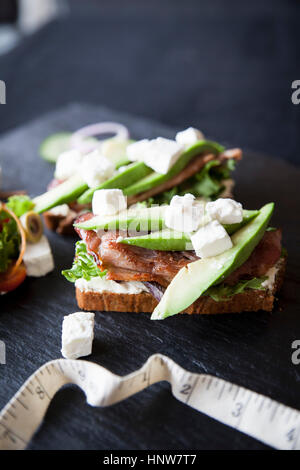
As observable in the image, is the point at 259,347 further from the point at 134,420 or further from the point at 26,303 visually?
the point at 26,303

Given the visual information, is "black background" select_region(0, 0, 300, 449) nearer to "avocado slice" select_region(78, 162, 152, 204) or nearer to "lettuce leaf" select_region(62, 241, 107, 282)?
"lettuce leaf" select_region(62, 241, 107, 282)

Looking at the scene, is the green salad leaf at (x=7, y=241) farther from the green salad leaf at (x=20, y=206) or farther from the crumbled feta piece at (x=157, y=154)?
the crumbled feta piece at (x=157, y=154)

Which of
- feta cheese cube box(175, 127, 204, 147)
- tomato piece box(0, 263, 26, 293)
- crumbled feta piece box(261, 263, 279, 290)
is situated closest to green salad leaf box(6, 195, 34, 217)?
tomato piece box(0, 263, 26, 293)

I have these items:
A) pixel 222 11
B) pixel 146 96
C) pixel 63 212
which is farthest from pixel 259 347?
pixel 222 11

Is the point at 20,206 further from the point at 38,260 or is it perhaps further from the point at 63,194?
the point at 38,260

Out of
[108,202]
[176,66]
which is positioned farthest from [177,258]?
[176,66]
